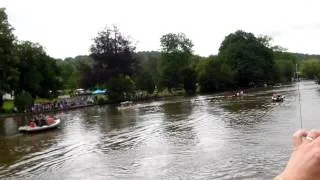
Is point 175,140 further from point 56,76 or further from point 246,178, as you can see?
point 56,76

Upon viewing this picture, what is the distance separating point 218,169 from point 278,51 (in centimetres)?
16879

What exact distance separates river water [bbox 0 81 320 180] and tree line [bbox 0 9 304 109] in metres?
33.5

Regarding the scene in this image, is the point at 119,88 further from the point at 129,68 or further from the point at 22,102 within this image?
the point at 22,102

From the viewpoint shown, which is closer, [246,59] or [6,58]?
[6,58]

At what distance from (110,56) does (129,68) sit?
5.02m

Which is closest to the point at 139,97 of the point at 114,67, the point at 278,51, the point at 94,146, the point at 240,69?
the point at 114,67

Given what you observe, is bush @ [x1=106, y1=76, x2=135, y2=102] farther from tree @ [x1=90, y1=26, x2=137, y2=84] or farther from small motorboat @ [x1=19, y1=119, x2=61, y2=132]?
small motorboat @ [x1=19, y1=119, x2=61, y2=132]

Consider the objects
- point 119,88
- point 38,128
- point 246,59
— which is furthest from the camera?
point 246,59

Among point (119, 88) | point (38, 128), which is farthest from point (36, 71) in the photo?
point (38, 128)

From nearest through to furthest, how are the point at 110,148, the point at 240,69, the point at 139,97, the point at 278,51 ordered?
1. the point at 110,148
2. the point at 139,97
3. the point at 240,69
4. the point at 278,51

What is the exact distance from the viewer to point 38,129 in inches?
1654

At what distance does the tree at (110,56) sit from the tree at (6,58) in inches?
934

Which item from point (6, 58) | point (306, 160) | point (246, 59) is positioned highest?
point (246, 59)

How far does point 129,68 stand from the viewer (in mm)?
97938
